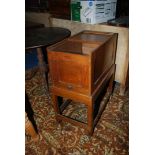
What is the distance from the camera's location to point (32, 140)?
5.06 ft

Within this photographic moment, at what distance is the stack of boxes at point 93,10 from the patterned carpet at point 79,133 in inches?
37.8

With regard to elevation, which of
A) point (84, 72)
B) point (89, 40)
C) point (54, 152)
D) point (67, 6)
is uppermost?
point (67, 6)

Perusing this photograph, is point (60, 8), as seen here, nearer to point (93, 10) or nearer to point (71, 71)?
point (93, 10)

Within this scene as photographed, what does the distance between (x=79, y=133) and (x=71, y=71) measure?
0.64 meters

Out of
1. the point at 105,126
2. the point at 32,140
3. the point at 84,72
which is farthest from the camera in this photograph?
the point at 105,126

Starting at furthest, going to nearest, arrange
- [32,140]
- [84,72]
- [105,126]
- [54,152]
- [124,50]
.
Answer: [124,50] → [105,126] → [32,140] → [54,152] → [84,72]

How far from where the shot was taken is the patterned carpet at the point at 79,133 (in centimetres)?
142

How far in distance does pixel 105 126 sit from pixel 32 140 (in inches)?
27.6

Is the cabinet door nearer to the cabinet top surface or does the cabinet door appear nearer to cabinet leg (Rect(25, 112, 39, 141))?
the cabinet top surface

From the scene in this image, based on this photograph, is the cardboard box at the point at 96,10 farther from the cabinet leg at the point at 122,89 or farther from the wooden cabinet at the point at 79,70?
the cabinet leg at the point at 122,89

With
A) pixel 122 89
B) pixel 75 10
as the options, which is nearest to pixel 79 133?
pixel 122 89
